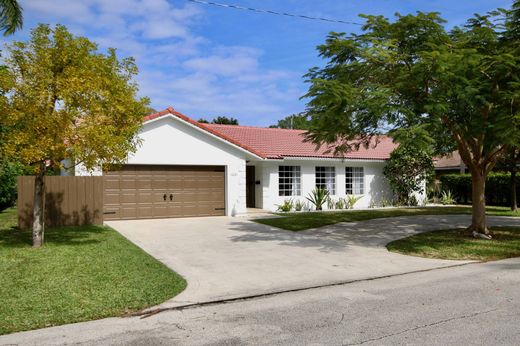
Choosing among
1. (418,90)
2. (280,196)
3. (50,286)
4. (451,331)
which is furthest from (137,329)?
(280,196)

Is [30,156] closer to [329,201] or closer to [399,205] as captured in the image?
[329,201]

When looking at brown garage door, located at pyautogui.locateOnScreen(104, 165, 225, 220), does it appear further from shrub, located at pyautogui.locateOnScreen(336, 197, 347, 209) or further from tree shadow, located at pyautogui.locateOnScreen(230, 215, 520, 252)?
shrub, located at pyautogui.locateOnScreen(336, 197, 347, 209)

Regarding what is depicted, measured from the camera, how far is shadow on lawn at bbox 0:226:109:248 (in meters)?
11.0

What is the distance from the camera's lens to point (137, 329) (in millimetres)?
5141

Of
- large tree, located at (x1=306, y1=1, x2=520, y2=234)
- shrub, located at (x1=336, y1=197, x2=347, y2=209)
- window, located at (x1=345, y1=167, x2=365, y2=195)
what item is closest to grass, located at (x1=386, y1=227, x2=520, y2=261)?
large tree, located at (x1=306, y1=1, x2=520, y2=234)

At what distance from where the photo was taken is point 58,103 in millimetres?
9578

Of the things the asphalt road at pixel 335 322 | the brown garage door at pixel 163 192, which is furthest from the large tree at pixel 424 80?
the brown garage door at pixel 163 192

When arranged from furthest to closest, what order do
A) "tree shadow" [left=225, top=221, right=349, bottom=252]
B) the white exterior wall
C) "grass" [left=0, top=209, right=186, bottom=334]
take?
the white exterior wall → "tree shadow" [left=225, top=221, right=349, bottom=252] → "grass" [left=0, top=209, right=186, bottom=334]

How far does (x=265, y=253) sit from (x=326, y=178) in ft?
43.4

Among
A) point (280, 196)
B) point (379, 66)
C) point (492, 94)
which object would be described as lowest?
point (280, 196)

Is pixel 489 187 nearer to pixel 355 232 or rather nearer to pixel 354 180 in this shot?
pixel 354 180

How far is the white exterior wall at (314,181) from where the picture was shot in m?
21.0

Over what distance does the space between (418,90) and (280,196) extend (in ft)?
38.9

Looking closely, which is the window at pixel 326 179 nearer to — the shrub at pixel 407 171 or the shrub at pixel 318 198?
the shrub at pixel 318 198
